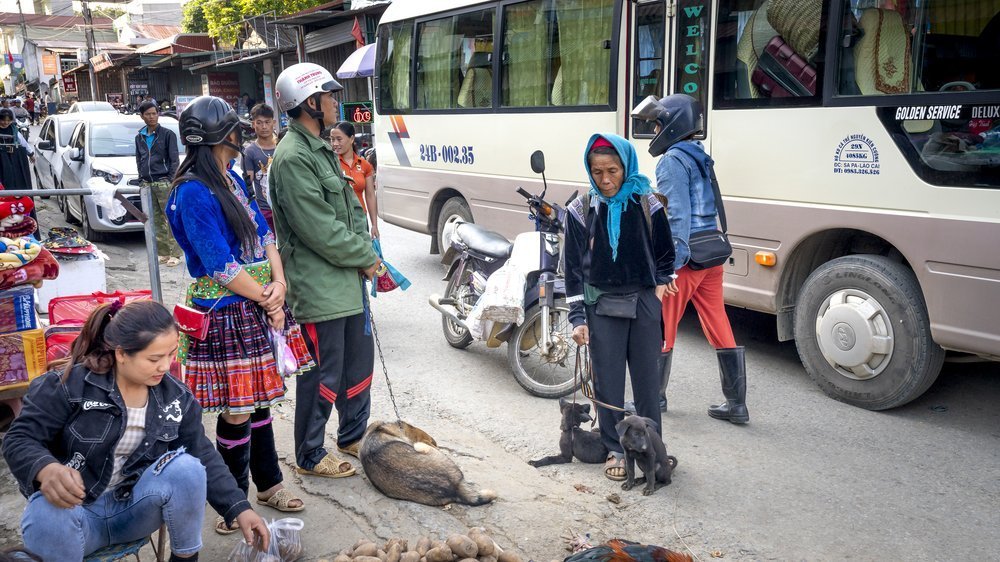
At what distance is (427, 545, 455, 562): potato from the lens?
285 centimetres

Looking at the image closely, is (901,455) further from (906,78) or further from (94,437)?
(94,437)

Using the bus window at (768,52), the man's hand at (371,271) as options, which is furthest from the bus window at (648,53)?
the man's hand at (371,271)

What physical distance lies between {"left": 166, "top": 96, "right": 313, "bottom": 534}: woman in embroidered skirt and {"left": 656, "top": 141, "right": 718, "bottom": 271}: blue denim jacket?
2.12 m

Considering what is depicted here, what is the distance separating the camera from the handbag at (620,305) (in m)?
3.81

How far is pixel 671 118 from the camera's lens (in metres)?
4.46

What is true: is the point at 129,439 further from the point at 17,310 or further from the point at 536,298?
the point at 536,298

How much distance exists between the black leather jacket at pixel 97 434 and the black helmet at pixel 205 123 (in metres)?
0.91

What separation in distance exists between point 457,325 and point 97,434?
12.9 feet

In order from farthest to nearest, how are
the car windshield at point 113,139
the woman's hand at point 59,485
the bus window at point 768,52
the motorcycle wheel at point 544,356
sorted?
the car windshield at point 113,139
the motorcycle wheel at point 544,356
the bus window at point 768,52
the woman's hand at point 59,485

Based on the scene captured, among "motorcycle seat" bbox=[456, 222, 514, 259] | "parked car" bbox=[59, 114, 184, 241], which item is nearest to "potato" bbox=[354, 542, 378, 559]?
"motorcycle seat" bbox=[456, 222, 514, 259]

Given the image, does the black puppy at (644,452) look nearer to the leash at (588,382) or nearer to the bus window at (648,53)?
the leash at (588,382)

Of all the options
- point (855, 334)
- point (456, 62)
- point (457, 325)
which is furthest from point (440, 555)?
point (456, 62)

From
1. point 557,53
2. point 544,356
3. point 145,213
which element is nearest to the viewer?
point 145,213

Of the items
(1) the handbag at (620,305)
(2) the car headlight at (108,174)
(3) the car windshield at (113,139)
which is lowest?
(1) the handbag at (620,305)
